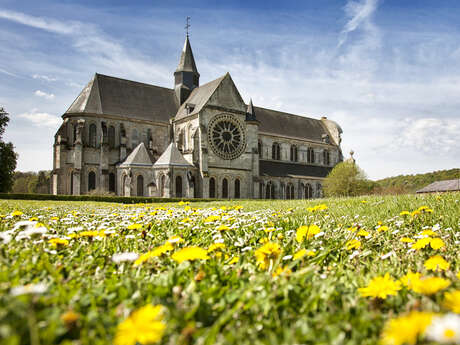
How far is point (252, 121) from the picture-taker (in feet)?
135

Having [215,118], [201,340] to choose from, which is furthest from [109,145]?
[201,340]

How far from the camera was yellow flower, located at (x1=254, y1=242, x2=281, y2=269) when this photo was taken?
8.54 ft

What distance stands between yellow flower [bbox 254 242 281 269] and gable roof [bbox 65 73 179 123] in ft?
125

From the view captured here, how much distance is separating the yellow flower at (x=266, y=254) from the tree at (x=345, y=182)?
4464 cm

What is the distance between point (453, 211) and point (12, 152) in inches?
1754

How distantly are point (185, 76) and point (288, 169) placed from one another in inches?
744

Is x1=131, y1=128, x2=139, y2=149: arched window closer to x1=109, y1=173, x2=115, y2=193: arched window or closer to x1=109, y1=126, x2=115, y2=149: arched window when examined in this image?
x1=109, y1=126, x2=115, y2=149: arched window

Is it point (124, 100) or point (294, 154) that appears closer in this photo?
point (124, 100)

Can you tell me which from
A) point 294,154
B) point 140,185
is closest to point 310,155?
point 294,154

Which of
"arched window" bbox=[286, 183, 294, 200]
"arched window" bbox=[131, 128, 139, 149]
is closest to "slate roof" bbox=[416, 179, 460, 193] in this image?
"arched window" bbox=[286, 183, 294, 200]

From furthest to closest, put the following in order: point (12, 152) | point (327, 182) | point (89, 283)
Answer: point (327, 182) < point (12, 152) < point (89, 283)

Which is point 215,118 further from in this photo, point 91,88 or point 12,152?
point 12,152

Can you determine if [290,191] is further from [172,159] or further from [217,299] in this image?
[217,299]

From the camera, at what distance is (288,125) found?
5338 centimetres
